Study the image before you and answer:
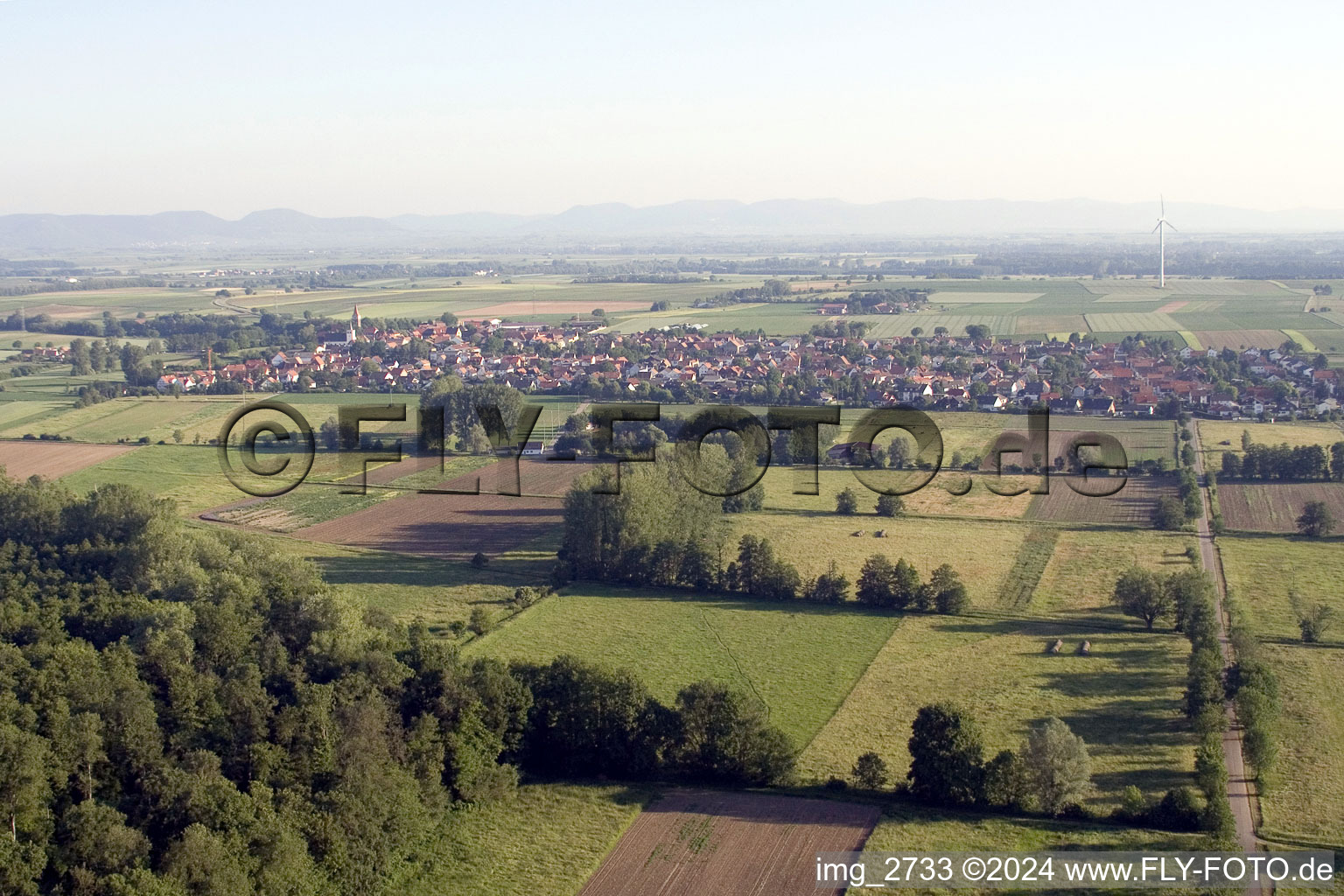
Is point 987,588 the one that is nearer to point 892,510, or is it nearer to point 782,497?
point 892,510

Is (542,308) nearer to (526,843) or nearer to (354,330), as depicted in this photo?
(354,330)

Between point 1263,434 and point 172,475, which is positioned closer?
point 172,475

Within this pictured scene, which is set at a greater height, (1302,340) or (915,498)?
(1302,340)

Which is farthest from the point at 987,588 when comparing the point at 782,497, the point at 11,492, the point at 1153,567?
the point at 11,492

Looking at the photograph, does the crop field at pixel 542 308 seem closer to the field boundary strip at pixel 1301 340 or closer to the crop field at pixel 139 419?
the crop field at pixel 139 419

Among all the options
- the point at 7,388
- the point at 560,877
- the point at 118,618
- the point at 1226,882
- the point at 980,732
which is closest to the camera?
the point at 1226,882

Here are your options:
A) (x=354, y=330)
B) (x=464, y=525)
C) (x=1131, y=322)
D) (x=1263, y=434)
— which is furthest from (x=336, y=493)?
(x=1131, y=322)
